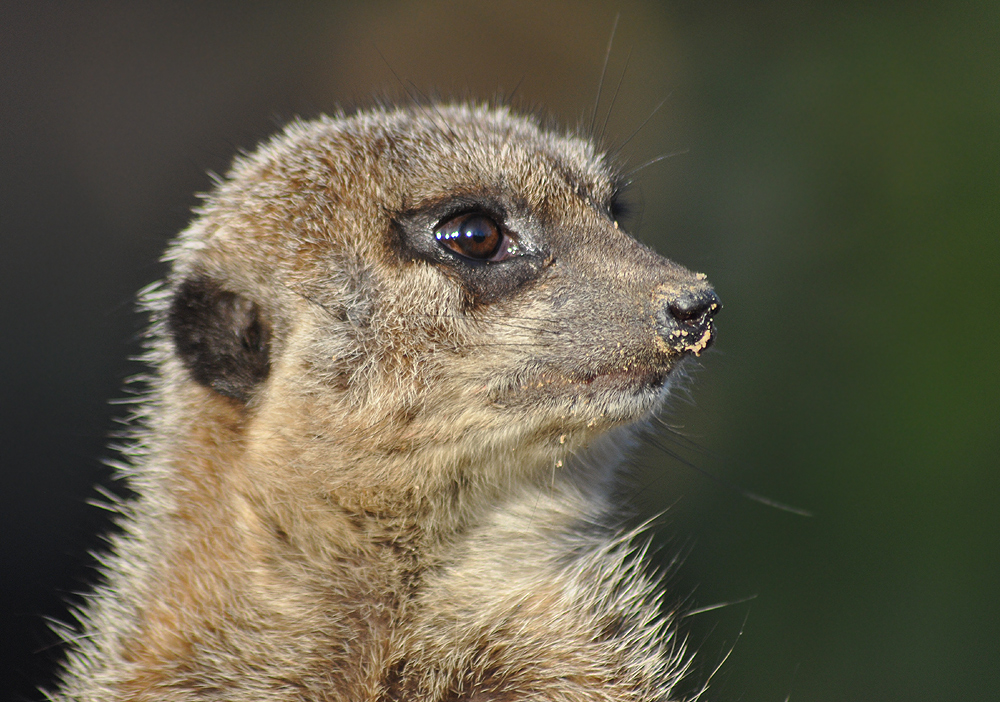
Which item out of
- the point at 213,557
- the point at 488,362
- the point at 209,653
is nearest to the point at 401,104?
the point at 488,362

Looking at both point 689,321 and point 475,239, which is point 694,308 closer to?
point 689,321

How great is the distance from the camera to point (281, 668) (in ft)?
5.87

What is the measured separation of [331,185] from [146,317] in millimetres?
879

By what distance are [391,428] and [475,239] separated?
0.50 meters

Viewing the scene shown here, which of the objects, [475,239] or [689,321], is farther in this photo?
[475,239]

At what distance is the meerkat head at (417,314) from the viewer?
1.79m

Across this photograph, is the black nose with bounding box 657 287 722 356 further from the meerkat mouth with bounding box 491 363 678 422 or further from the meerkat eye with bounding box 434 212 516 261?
the meerkat eye with bounding box 434 212 516 261

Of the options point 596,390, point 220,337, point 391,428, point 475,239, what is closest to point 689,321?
point 596,390

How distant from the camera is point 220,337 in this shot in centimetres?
194

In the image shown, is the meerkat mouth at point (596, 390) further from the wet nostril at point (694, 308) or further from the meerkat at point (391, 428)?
the wet nostril at point (694, 308)

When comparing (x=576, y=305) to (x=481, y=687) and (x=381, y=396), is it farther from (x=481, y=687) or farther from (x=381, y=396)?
(x=481, y=687)

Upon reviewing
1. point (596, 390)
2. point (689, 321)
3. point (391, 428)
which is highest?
point (689, 321)

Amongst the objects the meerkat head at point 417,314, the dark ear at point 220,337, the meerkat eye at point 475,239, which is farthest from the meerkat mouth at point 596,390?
the dark ear at point 220,337

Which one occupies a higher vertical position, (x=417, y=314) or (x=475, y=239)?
(x=475, y=239)
